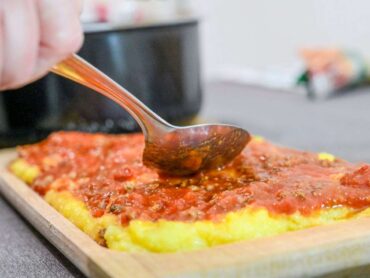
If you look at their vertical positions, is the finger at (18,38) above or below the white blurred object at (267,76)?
above

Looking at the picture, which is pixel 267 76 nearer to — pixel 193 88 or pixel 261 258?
pixel 193 88

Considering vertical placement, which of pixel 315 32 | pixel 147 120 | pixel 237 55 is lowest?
pixel 237 55

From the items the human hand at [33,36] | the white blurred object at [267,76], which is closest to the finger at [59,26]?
the human hand at [33,36]

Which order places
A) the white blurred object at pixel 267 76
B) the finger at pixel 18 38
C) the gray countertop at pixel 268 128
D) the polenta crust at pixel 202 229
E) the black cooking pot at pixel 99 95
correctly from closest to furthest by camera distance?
the finger at pixel 18 38
the polenta crust at pixel 202 229
the gray countertop at pixel 268 128
the black cooking pot at pixel 99 95
the white blurred object at pixel 267 76

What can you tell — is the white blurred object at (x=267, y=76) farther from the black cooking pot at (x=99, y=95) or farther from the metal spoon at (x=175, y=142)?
the metal spoon at (x=175, y=142)

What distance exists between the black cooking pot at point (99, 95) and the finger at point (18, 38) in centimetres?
74

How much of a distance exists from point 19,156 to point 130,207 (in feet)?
1.46

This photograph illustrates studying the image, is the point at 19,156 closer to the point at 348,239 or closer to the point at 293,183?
the point at 293,183

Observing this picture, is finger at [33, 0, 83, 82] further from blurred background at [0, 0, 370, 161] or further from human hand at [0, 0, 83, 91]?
blurred background at [0, 0, 370, 161]

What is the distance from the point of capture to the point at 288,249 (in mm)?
662

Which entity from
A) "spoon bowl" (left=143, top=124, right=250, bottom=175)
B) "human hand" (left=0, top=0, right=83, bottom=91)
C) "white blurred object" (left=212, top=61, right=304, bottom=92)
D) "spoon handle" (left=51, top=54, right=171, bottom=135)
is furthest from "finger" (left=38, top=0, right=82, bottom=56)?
"white blurred object" (left=212, top=61, right=304, bottom=92)

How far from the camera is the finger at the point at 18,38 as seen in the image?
0.59m

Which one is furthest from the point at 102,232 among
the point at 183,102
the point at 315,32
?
the point at 315,32

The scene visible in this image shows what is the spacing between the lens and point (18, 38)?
1.96 ft
